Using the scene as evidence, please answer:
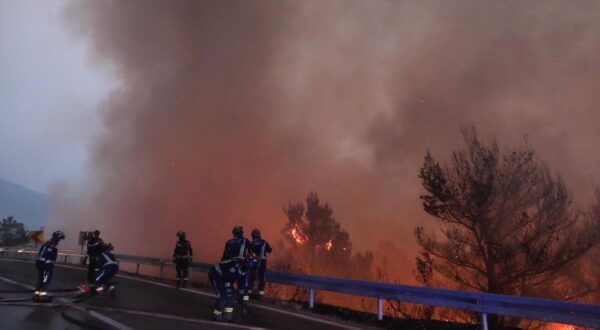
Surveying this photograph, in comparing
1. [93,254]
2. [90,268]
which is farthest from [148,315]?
[90,268]

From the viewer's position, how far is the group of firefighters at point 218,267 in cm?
720

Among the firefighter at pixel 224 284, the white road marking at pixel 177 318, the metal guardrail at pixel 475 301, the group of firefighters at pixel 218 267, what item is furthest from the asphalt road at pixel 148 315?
the metal guardrail at pixel 475 301

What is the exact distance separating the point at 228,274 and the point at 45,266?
4.40m

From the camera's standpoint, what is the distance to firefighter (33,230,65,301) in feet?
27.0

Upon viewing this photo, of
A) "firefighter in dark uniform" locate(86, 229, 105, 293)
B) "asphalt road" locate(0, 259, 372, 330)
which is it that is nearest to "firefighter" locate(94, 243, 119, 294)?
"asphalt road" locate(0, 259, 372, 330)

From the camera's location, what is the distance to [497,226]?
17.3m

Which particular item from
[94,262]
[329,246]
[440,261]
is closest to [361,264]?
[329,246]

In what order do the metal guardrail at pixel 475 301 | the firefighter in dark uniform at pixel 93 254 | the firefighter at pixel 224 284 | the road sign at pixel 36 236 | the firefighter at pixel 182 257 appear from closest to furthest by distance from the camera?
the metal guardrail at pixel 475 301, the firefighter at pixel 224 284, the firefighter in dark uniform at pixel 93 254, the firefighter at pixel 182 257, the road sign at pixel 36 236

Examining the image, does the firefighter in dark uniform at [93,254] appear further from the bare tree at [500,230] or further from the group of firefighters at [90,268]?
the bare tree at [500,230]

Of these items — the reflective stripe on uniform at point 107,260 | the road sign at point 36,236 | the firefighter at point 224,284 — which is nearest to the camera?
the firefighter at point 224,284

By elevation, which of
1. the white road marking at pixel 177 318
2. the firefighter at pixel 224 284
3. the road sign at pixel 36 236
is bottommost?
the white road marking at pixel 177 318

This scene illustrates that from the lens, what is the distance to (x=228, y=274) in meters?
7.21

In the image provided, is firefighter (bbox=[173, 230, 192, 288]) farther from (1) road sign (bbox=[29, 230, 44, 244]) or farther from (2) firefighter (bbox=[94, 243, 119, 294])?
(1) road sign (bbox=[29, 230, 44, 244])

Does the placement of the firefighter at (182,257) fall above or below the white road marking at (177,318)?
above
